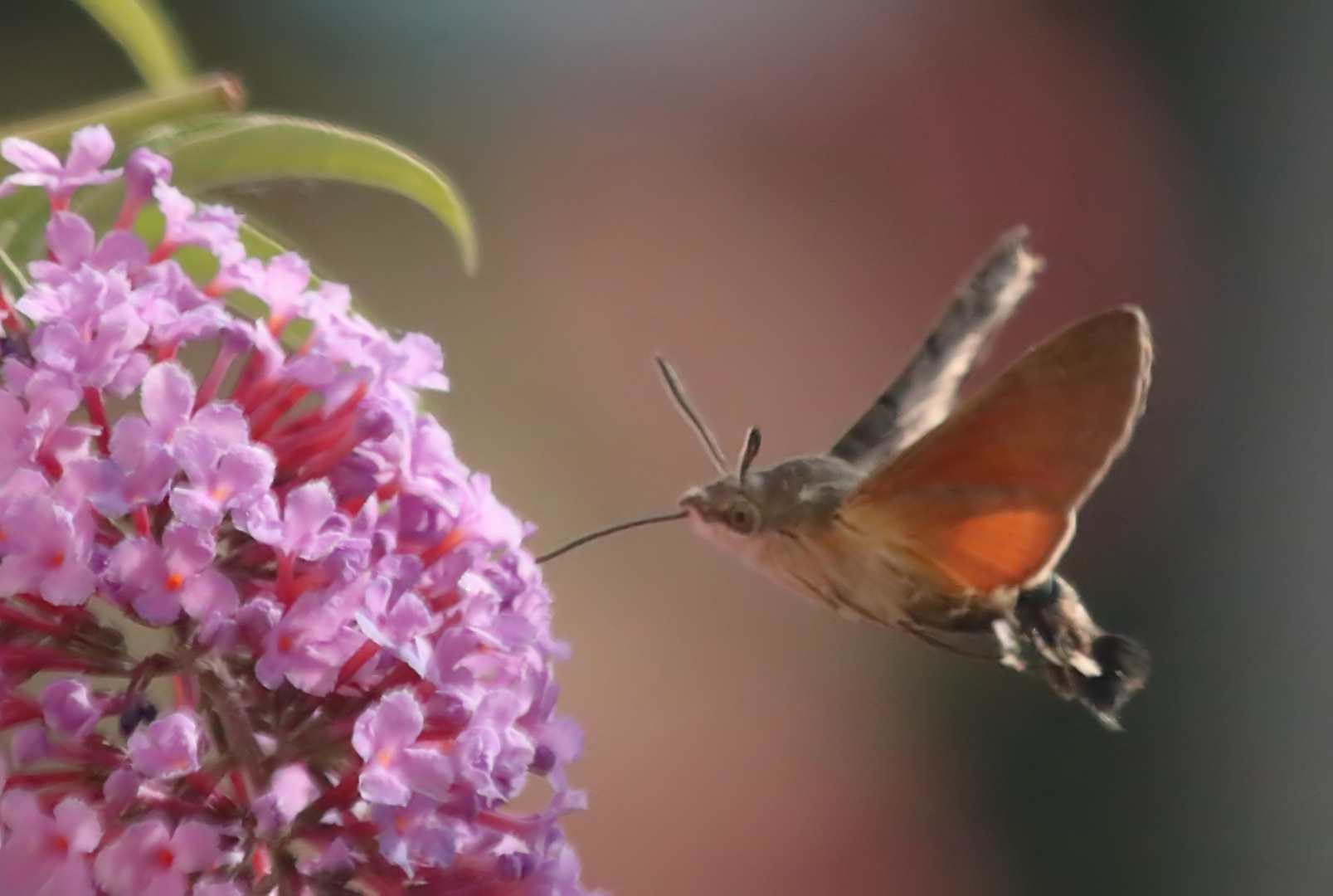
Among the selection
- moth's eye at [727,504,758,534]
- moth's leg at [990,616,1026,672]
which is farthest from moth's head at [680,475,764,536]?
moth's leg at [990,616,1026,672]

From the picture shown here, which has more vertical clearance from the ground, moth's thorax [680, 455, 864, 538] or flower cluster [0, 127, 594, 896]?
moth's thorax [680, 455, 864, 538]

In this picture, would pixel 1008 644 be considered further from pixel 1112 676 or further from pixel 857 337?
pixel 857 337

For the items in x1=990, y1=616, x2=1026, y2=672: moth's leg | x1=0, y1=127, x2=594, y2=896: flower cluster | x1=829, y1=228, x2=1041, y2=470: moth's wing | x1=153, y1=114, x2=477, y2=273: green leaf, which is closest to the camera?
x1=0, y1=127, x2=594, y2=896: flower cluster

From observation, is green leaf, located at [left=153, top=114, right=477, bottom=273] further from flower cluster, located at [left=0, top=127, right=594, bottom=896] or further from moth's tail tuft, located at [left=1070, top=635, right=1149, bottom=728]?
moth's tail tuft, located at [left=1070, top=635, right=1149, bottom=728]

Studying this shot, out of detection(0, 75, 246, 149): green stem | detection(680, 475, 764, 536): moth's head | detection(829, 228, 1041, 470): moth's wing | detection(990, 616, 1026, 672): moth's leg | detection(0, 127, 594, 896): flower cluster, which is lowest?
detection(0, 127, 594, 896): flower cluster

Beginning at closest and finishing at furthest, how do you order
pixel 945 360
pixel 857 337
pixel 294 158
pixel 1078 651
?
1. pixel 294 158
2. pixel 1078 651
3. pixel 945 360
4. pixel 857 337

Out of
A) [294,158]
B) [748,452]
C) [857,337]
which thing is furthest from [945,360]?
[857,337]
